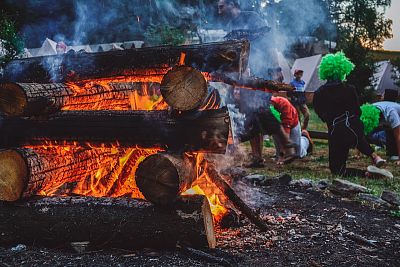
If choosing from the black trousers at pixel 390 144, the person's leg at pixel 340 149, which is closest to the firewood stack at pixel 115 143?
the person's leg at pixel 340 149

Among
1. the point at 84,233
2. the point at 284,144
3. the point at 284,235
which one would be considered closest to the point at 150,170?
the point at 84,233

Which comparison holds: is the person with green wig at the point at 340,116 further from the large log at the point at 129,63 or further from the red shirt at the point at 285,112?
the large log at the point at 129,63

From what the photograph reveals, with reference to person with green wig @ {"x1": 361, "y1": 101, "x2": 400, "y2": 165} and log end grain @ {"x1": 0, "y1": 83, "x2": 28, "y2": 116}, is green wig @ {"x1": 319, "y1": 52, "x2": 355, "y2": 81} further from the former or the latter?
log end grain @ {"x1": 0, "y1": 83, "x2": 28, "y2": 116}

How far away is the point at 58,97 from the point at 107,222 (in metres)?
1.12

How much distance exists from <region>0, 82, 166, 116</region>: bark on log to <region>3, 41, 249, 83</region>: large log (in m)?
0.21

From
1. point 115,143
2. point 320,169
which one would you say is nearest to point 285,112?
point 320,169

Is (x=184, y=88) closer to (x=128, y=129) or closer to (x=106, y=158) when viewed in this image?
(x=128, y=129)

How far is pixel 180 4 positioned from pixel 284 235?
6.81 meters

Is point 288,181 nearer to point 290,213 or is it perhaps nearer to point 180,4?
point 290,213

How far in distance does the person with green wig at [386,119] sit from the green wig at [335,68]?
1.50 meters

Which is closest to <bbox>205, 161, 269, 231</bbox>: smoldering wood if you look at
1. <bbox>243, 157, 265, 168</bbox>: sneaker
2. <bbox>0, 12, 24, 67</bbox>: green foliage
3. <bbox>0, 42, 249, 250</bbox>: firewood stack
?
<bbox>0, 42, 249, 250</bbox>: firewood stack

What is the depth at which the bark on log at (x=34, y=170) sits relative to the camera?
3010mm

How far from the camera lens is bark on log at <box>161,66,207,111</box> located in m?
2.85

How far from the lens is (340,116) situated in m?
6.73
